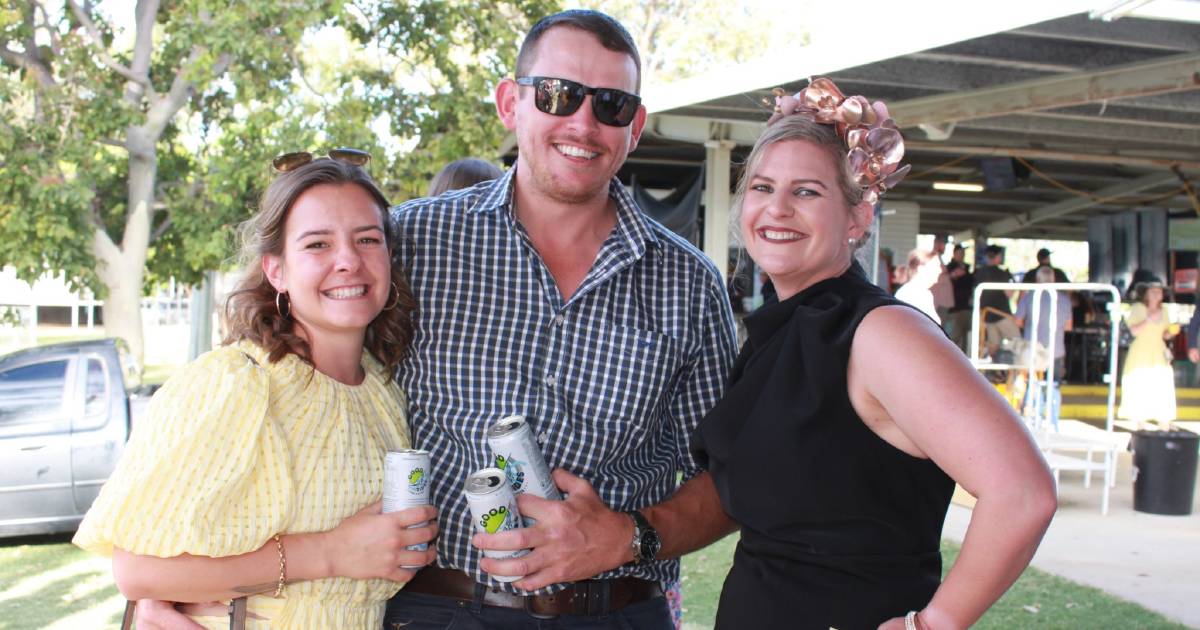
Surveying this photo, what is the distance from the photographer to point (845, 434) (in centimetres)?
201

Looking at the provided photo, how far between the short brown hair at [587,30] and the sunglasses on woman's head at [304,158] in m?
0.49

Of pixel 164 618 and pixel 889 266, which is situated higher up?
pixel 889 266

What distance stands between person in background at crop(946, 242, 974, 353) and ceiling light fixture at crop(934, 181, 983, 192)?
1.02m

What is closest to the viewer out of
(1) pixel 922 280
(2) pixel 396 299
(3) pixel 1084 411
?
(2) pixel 396 299

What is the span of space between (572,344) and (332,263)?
2.01 feet

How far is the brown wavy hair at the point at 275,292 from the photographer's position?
7.69 feet

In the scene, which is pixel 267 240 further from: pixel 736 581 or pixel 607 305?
pixel 736 581

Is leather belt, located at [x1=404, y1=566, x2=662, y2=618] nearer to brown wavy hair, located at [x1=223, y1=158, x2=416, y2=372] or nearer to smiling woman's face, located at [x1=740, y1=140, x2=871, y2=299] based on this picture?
brown wavy hair, located at [x1=223, y1=158, x2=416, y2=372]

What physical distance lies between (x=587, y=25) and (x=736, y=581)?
4.62ft

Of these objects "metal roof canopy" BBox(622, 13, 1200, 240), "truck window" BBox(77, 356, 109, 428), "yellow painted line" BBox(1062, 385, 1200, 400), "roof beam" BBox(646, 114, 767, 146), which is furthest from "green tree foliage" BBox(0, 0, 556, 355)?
"yellow painted line" BBox(1062, 385, 1200, 400)

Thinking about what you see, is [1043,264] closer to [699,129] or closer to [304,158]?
→ [699,129]

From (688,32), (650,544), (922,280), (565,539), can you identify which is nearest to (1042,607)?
(922,280)

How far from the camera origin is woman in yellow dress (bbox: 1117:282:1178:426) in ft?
42.1

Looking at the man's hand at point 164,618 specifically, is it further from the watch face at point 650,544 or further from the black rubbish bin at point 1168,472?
the black rubbish bin at point 1168,472
